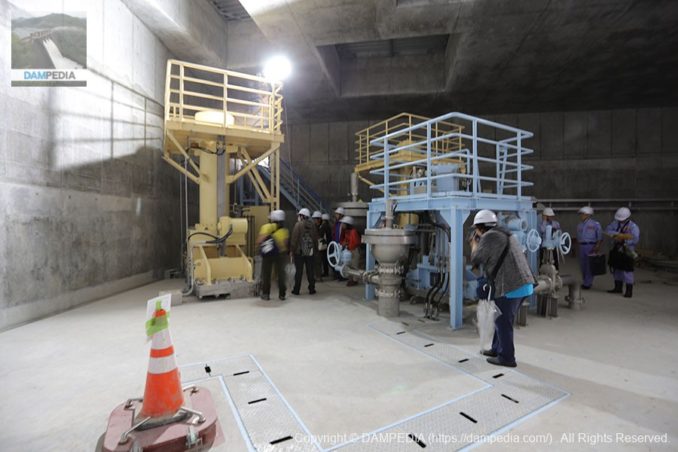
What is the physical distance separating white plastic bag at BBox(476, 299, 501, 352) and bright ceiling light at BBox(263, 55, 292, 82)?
33.6 ft

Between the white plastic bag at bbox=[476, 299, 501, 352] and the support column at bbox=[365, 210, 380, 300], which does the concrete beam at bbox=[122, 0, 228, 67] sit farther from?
the white plastic bag at bbox=[476, 299, 501, 352]

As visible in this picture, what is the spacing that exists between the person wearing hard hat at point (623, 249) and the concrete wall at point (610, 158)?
24.9 ft

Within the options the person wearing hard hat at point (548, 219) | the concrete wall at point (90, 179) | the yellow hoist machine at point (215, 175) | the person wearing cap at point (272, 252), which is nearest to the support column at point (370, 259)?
the person wearing cap at point (272, 252)

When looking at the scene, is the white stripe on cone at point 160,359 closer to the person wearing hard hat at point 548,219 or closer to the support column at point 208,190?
the support column at point 208,190

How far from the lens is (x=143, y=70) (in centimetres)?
878

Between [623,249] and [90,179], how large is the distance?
1172cm

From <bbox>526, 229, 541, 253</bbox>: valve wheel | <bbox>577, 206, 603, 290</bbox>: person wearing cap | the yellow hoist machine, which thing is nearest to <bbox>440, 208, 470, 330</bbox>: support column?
<bbox>526, 229, 541, 253</bbox>: valve wheel

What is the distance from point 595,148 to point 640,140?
1.78m

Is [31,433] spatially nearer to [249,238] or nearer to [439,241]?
[439,241]

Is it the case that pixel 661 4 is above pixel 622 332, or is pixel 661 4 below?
above

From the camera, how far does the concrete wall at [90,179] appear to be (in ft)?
17.0

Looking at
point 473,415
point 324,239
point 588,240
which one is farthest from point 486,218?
point 324,239

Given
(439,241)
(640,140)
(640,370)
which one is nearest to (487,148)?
(640,140)

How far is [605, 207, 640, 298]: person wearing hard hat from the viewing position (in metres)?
7.21
